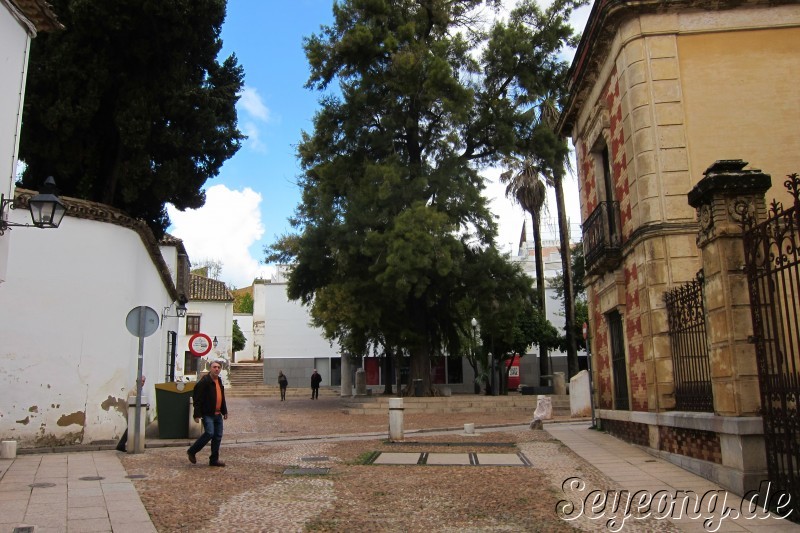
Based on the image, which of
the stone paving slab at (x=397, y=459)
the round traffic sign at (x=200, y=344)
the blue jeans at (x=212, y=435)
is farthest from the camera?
the round traffic sign at (x=200, y=344)

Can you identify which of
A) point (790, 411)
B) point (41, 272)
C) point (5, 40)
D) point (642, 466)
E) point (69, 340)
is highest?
point (5, 40)

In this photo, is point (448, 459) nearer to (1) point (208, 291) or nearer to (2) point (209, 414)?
(2) point (209, 414)

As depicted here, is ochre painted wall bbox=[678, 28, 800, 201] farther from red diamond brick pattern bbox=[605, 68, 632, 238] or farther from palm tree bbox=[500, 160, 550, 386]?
palm tree bbox=[500, 160, 550, 386]

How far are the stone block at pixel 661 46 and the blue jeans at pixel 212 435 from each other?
9.14 m

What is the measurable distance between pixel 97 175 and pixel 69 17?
3695 millimetres

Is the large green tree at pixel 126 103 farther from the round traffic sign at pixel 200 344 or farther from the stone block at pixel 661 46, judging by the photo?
the stone block at pixel 661 46

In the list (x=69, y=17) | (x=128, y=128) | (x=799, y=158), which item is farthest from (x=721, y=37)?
(x=69, y=17)

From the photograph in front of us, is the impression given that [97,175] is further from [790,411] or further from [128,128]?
[790,411]

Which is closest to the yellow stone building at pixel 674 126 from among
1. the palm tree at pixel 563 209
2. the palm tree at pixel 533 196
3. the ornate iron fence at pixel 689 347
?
the ornate iron fence at pixel 689 347

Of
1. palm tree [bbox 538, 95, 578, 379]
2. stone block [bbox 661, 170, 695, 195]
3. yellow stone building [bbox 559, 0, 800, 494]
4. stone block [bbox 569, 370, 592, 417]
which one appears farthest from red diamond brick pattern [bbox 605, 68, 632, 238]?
palm tree [bbox 538, 95, 578, 379]

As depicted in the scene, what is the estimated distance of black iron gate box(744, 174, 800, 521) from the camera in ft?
20.3

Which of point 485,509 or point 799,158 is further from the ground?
point 799,158

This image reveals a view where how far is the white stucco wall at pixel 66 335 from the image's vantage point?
11.4 metres

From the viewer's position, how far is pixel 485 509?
6.90m
